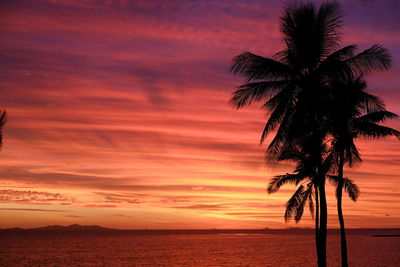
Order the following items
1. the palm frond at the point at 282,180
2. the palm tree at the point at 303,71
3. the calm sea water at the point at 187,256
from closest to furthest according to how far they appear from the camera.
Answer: the palm tree at the point at 303,71, the palm frond at the point at 282,180, the calm sea water at the point at 187,256

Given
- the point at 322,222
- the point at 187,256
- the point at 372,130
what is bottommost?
the point at 187,256

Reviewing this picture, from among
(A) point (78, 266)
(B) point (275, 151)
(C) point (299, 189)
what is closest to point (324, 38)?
(B) point (275, 151)

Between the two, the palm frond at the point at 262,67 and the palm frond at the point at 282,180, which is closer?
the palm frond at the point at 262,67

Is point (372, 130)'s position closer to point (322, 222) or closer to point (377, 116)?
point (377, 116)

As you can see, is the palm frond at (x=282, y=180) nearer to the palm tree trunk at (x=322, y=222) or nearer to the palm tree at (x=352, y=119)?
the palm tree at (x=352, y=119)

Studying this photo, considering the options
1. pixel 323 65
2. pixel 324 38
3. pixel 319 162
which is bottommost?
pixel 319 162

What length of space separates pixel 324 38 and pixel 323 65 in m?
1.23

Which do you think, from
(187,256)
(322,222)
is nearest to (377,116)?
(322,222)

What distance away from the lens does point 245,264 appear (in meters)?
59.3

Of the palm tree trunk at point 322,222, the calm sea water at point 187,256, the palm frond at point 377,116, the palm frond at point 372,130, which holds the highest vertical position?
the palm frond at point 377,116

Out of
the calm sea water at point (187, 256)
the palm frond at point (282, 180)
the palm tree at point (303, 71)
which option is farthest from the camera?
the calm sea water at point (187, 256)

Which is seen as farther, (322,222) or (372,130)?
(372,130)

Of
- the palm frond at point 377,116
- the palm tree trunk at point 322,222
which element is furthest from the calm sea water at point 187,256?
the palm tree trunk at point 322,222

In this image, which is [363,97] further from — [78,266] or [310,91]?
[78,266]
